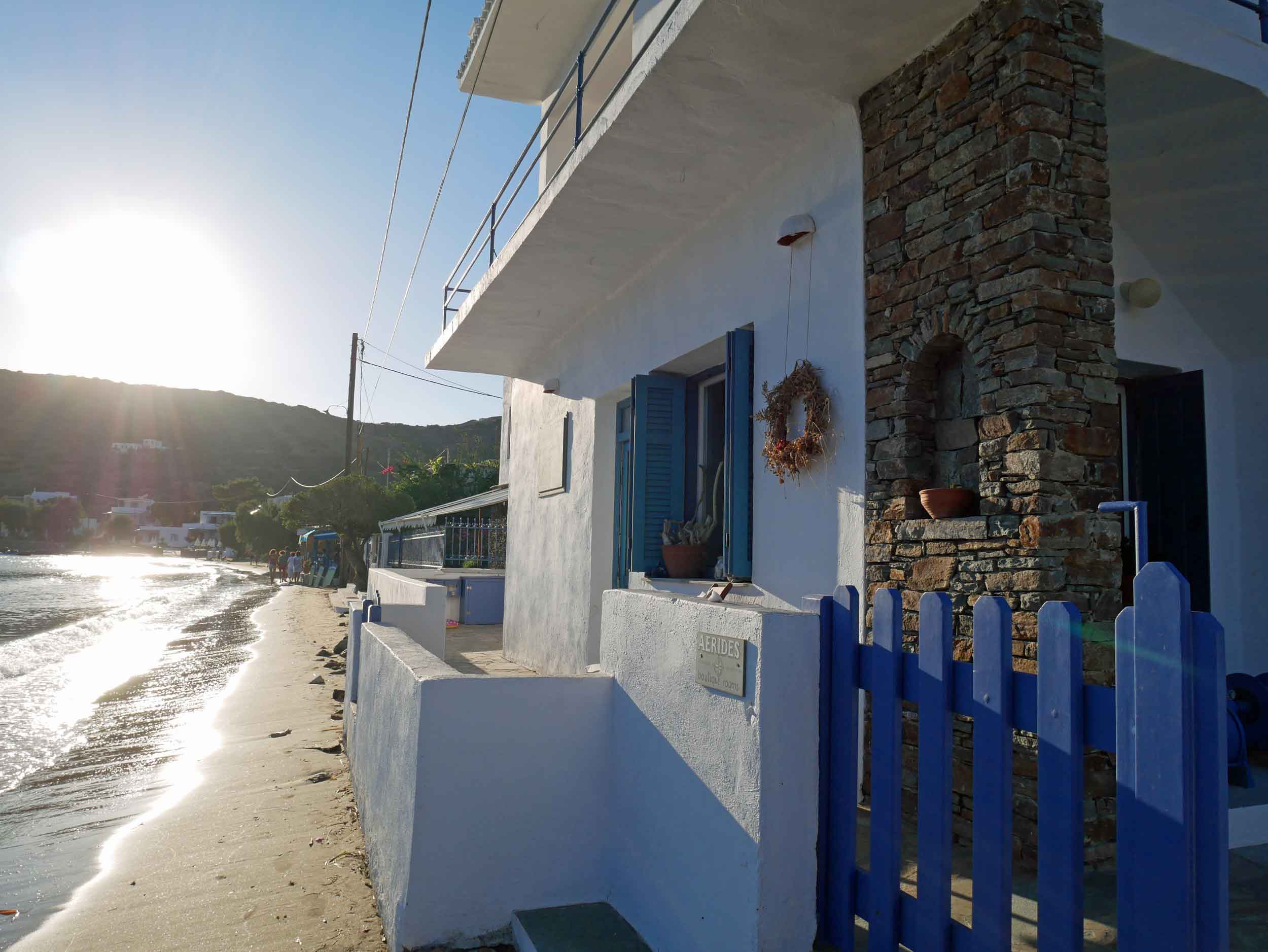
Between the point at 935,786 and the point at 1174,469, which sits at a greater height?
the point at 1174,469

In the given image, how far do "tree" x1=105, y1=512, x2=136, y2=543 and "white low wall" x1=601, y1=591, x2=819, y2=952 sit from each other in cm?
13840

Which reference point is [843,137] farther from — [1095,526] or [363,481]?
[363,481]

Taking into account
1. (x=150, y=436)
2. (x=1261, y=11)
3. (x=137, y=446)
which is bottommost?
(x=1261, y=11)

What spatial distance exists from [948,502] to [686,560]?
9.33 feet

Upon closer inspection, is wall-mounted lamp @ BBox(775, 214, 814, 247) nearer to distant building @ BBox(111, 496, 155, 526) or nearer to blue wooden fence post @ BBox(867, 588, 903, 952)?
blue wooden fence post @ BBox(867, 588, 903, 952)

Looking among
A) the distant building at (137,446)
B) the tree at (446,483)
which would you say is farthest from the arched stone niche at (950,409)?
the distant building at (137,446)

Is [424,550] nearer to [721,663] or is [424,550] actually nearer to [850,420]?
[850,420]

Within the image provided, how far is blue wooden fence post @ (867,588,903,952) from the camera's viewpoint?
2.41 meters

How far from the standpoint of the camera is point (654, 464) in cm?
706

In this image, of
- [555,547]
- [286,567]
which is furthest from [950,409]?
[286,567]

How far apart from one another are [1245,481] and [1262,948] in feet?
12.3

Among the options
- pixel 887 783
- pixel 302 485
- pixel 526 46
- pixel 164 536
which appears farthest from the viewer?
pixel 164 536

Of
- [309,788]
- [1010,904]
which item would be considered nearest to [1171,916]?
[1010,904]

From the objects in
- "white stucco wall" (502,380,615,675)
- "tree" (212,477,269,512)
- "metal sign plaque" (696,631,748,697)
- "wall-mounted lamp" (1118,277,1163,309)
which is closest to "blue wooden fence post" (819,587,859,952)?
"metal sign plaque" (696,631,748,697)
